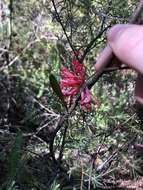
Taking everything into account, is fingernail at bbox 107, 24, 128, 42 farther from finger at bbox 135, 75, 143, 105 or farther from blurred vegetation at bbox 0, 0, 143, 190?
blurred vegetation at bbox 0, 0, 143, 190

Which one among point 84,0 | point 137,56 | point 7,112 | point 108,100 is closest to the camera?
point 137,56

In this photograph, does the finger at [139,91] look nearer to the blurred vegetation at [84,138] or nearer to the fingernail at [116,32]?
the fingernail at [116,32]

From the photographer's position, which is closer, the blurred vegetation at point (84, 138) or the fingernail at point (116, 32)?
the fingernail at point (116, 32)

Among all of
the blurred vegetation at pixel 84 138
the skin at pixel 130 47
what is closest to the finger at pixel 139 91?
the skin at pixel 130 47

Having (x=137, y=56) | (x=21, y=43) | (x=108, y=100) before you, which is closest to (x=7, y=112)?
(x=21, y=43)

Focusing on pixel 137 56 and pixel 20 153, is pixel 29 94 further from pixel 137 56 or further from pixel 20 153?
pixel 137 56

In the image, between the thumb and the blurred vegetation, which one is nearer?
the thumb

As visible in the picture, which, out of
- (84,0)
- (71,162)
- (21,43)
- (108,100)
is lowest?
(71,162)

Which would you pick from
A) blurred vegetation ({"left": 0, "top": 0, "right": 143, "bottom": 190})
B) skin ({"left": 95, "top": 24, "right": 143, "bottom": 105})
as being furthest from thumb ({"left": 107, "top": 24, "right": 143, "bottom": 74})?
blurred vegetation ({"left": 0, "top": 0, "right": 143, "bottom": 190})
